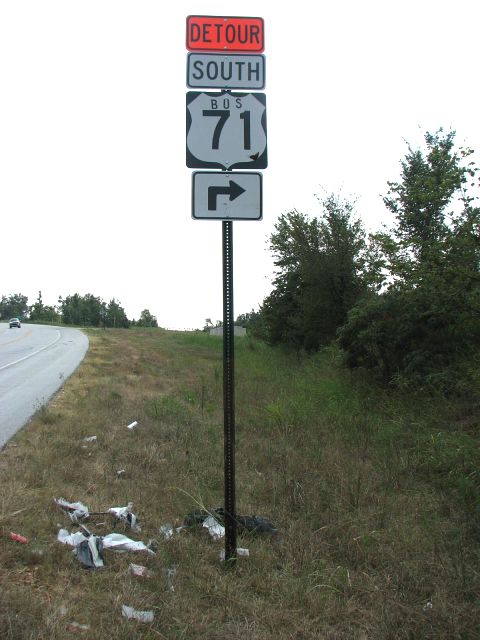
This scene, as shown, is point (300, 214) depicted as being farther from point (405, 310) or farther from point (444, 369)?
point (444, 369)

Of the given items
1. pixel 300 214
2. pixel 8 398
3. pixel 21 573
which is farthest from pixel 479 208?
pixel 300 214

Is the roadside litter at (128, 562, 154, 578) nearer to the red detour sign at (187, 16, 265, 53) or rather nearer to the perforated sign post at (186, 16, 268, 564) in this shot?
the perforated sign post at (186, 16, 268, 564)

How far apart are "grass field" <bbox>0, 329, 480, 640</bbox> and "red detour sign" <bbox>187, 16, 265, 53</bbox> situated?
3492 mm

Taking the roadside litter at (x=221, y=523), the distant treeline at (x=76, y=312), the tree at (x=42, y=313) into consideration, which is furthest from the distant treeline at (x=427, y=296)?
the tree at (x=42, y=313)

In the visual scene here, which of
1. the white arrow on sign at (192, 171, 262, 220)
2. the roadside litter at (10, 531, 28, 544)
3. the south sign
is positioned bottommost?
the roadside litter at (10, 531, 28, 544)

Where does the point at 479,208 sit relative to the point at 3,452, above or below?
above

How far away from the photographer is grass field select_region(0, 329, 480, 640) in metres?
2.84

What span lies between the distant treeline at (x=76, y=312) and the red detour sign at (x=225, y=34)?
108161mm

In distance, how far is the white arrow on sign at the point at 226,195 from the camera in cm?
352

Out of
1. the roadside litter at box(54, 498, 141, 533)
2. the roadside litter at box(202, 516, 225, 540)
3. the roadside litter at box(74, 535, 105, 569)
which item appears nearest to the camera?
the roadside litter at box(74, 535, 105, 569)

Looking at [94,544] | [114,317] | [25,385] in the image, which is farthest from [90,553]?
[114,317]

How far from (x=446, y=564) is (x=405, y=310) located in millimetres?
7868

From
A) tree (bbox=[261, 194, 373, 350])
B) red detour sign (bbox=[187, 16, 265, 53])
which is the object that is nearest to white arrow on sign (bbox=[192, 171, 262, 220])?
red detour sign (bbox=[187, 16, 265, 53])

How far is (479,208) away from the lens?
28.3ft
